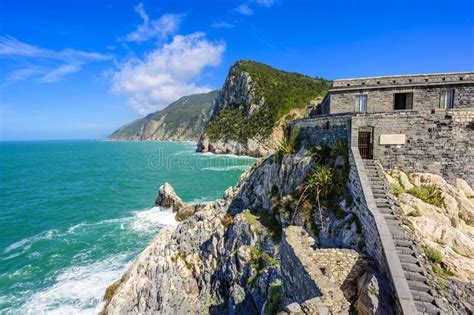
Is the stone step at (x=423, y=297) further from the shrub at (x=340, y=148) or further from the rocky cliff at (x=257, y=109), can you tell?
the rocky cliff at (x=257, y=109)

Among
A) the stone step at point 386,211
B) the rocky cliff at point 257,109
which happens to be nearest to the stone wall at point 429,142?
the stone step at point 386,211

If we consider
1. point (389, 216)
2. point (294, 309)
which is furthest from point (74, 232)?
point (389, 216)

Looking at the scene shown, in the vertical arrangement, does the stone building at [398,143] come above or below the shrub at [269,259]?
above

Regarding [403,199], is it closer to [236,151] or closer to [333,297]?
[333,297]

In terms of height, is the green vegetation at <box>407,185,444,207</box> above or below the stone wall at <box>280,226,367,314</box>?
above

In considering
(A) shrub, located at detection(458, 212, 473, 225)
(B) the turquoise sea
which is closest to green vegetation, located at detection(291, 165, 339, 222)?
(A) shrub, located at detection(458, 212, 473, 225)

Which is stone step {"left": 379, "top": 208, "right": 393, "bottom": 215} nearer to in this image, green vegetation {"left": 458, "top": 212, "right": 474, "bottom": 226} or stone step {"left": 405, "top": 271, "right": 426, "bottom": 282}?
stone step {"left": 405, "top": 271, "right": 426, "bottom": 282}
